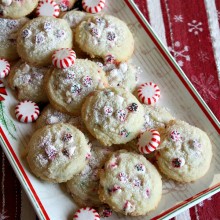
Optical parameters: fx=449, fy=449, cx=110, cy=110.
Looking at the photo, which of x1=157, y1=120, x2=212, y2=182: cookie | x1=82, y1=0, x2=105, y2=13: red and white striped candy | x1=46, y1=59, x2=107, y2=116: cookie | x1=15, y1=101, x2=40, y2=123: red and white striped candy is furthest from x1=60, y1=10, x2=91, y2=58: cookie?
x1=157, y1=120, x2=212, y2=182: cookie

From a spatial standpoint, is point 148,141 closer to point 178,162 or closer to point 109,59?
point 178,162

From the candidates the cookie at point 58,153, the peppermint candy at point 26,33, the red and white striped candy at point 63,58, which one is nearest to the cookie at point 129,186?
the cookie at point 58,153

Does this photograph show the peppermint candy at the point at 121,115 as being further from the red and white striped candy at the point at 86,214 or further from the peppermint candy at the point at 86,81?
the red and white striped candy at the point at 86,214

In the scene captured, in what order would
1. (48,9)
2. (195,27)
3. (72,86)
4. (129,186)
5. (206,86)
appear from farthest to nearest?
1. (195,27)
2. (206,86)
3. (48,9)
4. (72,86)
5. (129,186)

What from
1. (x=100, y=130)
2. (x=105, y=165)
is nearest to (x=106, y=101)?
(x=100, y=130)

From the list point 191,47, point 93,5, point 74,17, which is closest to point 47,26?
point 74,17

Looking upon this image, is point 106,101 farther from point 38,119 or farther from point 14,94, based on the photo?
point 14,94
